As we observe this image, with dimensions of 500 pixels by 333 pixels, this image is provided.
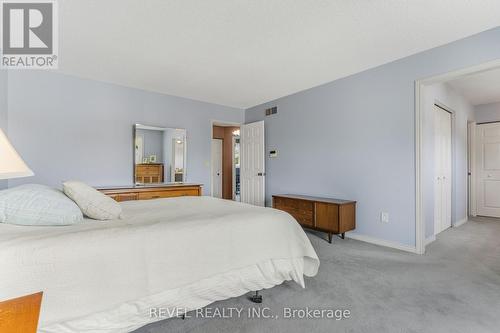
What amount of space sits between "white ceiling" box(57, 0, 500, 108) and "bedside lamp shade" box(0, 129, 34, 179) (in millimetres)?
1771

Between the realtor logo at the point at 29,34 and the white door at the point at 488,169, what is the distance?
7.51 meters

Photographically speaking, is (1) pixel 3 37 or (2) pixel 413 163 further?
(2) pixel 413 163

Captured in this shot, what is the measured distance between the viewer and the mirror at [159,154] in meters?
4.28

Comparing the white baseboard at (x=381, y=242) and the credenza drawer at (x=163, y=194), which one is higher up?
the credenza drawer at (x=163, y=194)

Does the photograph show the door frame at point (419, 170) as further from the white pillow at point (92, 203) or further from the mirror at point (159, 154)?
the mirror at point (159, 154)

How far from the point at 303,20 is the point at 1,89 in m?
3.77

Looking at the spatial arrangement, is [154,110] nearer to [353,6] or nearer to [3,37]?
[3,37]

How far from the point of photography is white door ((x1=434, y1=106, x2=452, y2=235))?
12.9ft

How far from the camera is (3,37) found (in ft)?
8.38

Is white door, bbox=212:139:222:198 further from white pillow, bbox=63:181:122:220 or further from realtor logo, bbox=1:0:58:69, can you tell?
white pillow, bbox=63:181:122:220

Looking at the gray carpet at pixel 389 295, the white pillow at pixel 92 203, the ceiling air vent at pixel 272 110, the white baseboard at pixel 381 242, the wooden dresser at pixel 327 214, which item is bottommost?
the gray carpet at pixel 389 295

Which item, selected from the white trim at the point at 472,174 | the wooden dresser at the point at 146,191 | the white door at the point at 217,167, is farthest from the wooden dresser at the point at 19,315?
the white trim at the point at 472,174

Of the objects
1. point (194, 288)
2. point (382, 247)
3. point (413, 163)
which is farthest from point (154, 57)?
point (382, 247)

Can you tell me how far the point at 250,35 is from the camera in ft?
8.52
